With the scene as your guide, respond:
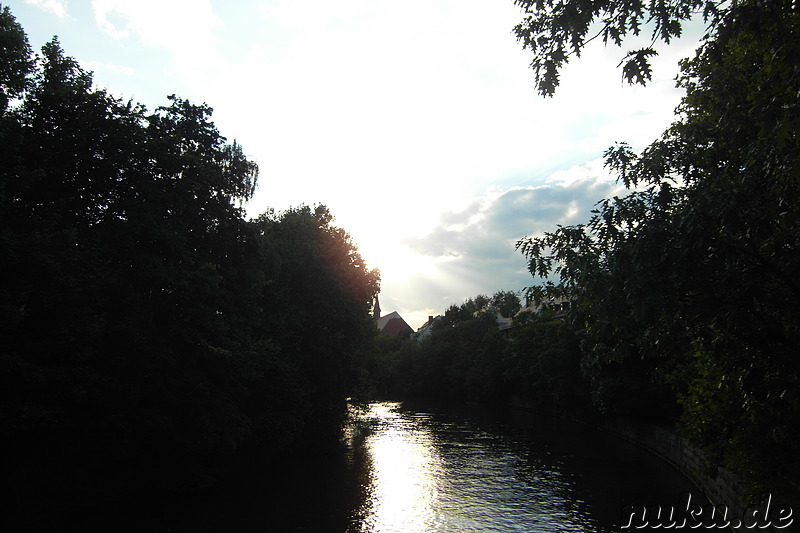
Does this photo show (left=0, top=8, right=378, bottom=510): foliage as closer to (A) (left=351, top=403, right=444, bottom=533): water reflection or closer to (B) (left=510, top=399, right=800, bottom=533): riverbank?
(A) (left=351, top=403, right=444, bottom=533): water reflection

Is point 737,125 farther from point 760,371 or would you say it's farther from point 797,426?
point 797,426

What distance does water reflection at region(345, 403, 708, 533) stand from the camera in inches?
589

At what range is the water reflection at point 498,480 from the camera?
1495 centimetres

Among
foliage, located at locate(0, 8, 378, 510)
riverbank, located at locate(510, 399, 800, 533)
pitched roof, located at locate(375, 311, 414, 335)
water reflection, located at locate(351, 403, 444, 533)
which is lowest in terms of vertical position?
water reflection, located at locate(351, 403, 444, 533)

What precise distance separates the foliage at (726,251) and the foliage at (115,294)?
1016 cm

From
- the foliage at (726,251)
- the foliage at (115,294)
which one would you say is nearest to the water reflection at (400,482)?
the foliage at (115,294)

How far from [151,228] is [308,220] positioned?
15.4 meters

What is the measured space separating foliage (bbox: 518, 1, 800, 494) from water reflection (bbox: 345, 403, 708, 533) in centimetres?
637

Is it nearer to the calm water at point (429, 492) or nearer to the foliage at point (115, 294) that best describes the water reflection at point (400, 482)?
the calm water at point (429, 492)

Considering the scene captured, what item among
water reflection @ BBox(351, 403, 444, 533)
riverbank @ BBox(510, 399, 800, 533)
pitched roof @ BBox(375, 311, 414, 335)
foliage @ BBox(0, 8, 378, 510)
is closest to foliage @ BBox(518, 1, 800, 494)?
riverbank @ BBox(510, 399, 800, 533)

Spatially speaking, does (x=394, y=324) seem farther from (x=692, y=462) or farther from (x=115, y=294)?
(x=115, y=294)

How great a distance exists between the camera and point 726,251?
25.6 ft

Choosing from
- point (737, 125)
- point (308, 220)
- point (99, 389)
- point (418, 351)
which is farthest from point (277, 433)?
point (418, 351)

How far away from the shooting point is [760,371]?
887cm
